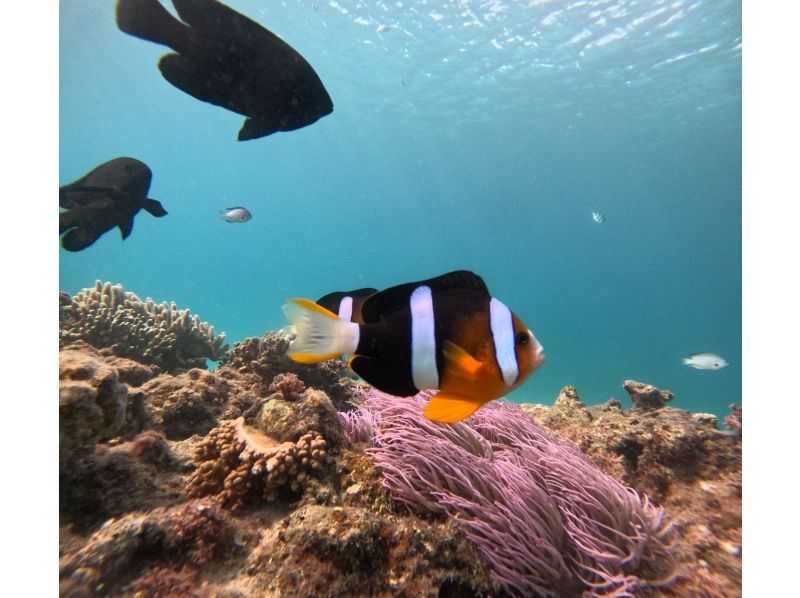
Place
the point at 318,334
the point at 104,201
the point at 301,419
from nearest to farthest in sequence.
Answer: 1. the point at 318,334
2. the point at 301,419
3. the point at 104,201

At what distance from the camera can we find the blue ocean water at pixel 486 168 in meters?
21.8

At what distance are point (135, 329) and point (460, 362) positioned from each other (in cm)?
565

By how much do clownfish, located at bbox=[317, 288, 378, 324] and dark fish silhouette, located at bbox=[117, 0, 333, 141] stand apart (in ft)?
3.46

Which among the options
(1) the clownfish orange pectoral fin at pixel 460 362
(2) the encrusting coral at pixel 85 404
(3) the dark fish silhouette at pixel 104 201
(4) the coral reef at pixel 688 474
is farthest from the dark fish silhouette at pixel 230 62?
(4) the coral reef at pixel 688 474

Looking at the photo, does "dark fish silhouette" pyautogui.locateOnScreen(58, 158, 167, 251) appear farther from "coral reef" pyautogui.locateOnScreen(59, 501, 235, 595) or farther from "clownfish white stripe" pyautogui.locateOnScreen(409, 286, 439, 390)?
"clownfish white stripe" pyautogui.locateOnScreen(409, 286, 439, 390)

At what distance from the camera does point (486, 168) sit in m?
49.9

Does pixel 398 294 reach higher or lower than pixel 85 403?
higher

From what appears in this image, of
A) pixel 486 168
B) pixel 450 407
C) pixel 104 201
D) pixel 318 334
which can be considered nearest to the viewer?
pixel 318 334

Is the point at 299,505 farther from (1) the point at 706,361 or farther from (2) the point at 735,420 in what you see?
(1) the point at 706,361

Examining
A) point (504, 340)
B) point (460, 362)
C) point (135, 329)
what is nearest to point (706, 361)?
point (504, 340)

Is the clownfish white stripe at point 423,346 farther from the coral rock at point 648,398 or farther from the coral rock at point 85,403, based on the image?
the coral rock at point 648,398
